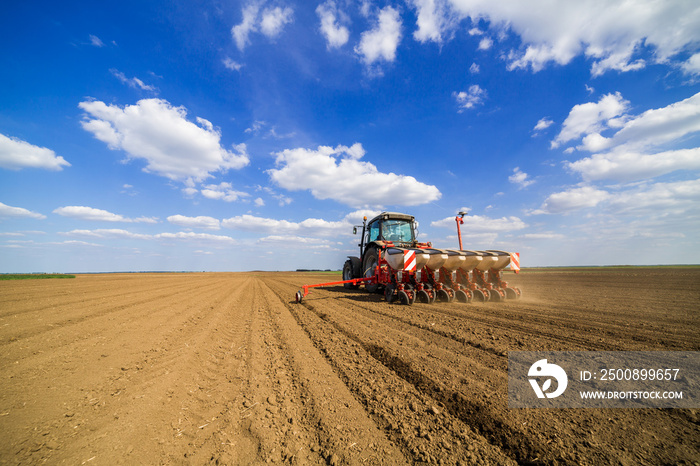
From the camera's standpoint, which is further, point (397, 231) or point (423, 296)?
point (397, 231)

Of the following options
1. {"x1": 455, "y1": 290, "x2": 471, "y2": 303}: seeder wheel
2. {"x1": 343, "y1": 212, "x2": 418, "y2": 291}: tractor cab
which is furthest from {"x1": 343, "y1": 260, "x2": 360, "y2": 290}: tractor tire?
{"x1": 455, "y1": 290, "x2": 471, "y2": 303}: seeder wheel

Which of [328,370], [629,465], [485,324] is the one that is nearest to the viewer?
[629,465]

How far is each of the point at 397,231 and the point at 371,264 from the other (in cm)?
182

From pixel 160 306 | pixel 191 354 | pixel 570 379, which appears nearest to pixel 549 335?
pixel 570 379

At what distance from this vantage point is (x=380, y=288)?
9758 mm

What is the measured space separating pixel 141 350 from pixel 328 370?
9.83 feet

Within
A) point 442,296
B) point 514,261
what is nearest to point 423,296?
point 442,296

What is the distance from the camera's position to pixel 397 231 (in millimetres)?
11172

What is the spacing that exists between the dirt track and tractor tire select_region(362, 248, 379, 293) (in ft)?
15.9

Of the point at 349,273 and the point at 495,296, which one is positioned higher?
the point at 349,273

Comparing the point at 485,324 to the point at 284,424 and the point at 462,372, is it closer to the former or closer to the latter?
the point at 462,372

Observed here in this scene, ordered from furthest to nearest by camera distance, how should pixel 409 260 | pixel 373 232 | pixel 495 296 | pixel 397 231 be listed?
pixel 373 232 < pixel 397 231 < pixel 495 296 < pixel 409 260

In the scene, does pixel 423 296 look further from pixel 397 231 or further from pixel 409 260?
pixel 397 231

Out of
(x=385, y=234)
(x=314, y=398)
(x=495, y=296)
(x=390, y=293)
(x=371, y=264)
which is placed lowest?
(x=314, y=398)
